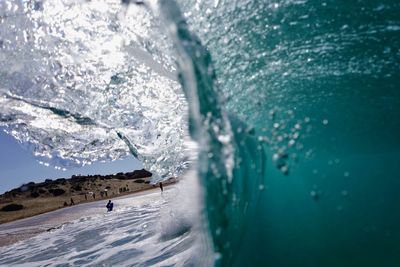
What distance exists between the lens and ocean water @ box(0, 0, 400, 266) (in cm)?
275

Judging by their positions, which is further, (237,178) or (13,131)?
(13,131)

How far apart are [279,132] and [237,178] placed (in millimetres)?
1245

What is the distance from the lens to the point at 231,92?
4188 mm

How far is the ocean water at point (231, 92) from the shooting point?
275 cm

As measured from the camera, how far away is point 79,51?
15.8 ft

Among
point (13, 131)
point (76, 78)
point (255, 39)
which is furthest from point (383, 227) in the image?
point (13, 131)

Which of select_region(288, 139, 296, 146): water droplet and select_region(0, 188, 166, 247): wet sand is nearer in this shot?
select_region(288, 139, 296, 146): water droplet

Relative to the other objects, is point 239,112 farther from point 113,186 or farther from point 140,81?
point 113,186

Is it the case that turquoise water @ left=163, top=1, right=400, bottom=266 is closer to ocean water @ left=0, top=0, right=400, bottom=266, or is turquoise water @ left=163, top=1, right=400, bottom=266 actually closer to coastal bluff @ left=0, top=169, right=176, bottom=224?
ocean water @ left=0, top=0, right=400, bottom=266

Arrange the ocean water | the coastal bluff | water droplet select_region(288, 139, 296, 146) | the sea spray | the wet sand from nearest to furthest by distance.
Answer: the sea spray
the ocean water
water droplet select_region(288, 139, 296, 146)
the wet sand
the coastal bluff

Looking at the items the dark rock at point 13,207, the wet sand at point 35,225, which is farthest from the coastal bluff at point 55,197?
the wet sand at point 35,225

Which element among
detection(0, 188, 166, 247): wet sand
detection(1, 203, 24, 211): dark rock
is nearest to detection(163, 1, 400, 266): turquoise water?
detection(0, 188, 166, 247): wet sand

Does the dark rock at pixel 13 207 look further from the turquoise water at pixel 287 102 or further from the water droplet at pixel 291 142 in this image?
the water droplet at pixel 291 142

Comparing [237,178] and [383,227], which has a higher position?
[237,178]
